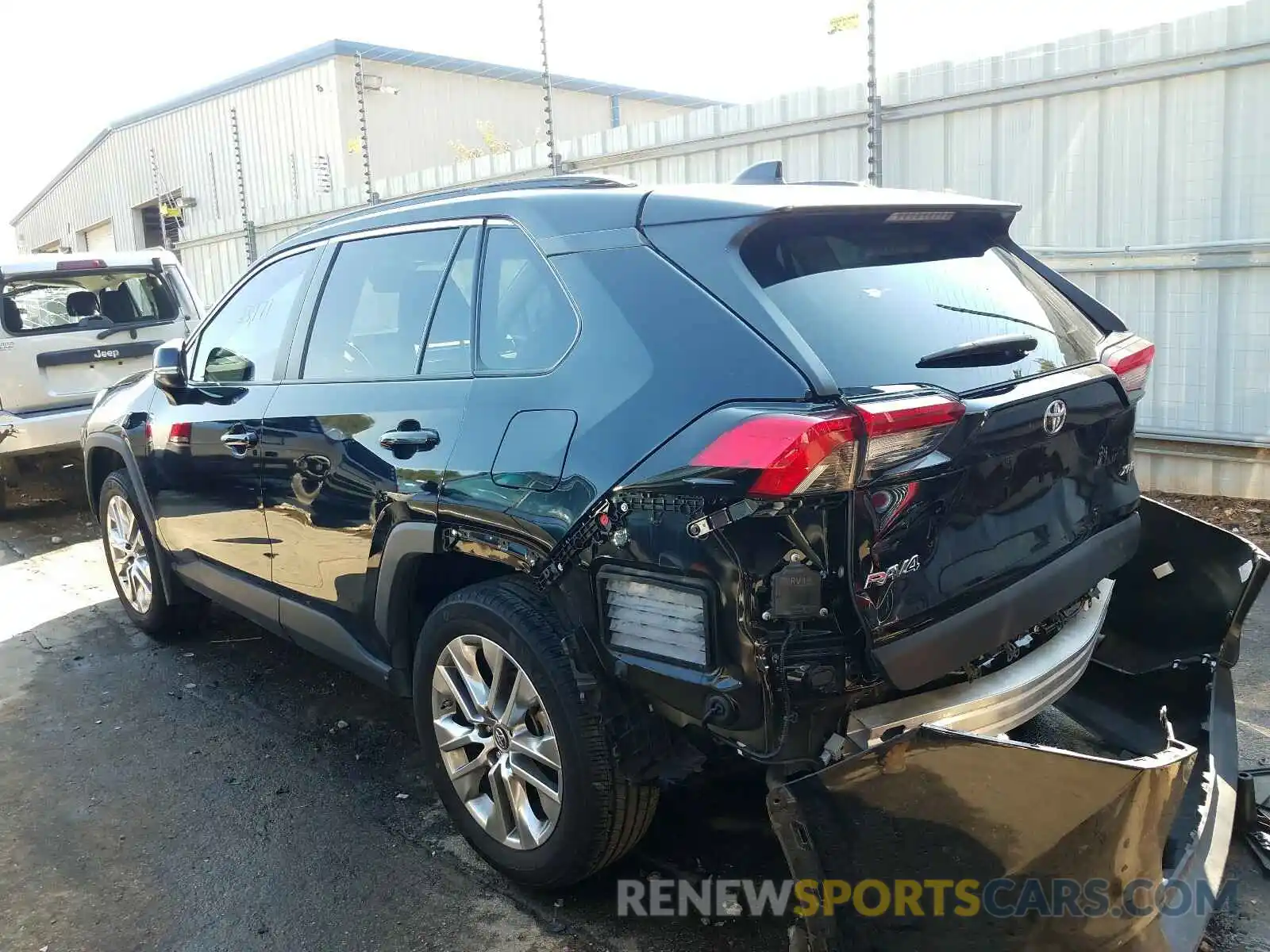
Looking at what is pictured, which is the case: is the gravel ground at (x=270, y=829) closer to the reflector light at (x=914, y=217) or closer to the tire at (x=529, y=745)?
the tire at (x=529, y=745)

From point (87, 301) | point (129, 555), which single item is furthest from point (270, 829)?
point (87, 301)

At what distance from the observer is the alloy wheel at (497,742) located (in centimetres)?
273

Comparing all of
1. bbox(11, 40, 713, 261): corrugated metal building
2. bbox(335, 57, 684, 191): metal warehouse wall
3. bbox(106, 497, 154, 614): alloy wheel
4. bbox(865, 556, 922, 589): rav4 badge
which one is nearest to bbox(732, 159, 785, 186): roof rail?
bbox(865, 556, 922, 589): rav4 badge

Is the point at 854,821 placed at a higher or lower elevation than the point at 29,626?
higher

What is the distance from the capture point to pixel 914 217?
2723 millimetres

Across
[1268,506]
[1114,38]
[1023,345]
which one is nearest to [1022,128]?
[1114,38]

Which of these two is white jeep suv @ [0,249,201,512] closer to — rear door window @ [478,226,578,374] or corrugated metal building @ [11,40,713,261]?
corrugated metal building @ [11,40,713,261]

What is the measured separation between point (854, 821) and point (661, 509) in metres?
0.78

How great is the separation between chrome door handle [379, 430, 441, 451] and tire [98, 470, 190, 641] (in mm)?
2302

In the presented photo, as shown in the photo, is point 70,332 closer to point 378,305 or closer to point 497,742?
point 378,305

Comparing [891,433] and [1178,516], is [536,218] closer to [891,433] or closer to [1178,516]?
[891,433]

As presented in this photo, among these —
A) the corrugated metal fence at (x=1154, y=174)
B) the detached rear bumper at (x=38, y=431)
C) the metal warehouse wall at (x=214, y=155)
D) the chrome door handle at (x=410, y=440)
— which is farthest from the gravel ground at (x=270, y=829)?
the metal warehouse wall at (x=214, y=155)

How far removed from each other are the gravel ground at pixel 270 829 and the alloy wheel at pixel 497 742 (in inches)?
9.5

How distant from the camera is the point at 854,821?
211 centimetres
